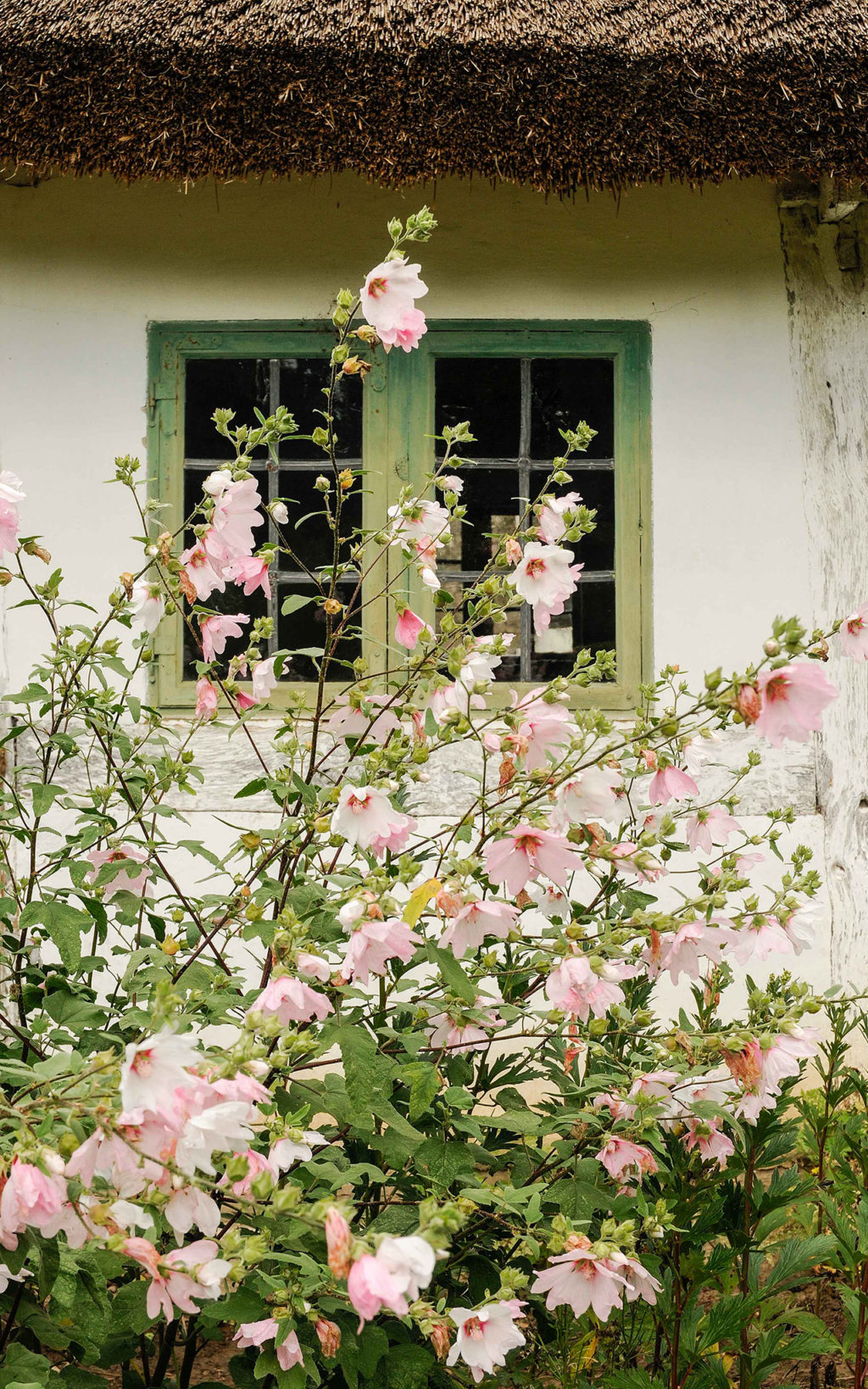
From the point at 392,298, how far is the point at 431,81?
5.44 ft

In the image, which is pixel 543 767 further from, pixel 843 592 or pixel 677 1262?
pixel 843 592

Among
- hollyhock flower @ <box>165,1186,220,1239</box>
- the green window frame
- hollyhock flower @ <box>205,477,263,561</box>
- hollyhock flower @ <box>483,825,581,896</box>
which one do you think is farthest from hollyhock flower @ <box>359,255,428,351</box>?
the green window frame

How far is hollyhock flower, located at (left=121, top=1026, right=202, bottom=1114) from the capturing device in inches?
30.3

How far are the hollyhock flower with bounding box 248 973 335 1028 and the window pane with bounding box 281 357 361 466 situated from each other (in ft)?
7.56

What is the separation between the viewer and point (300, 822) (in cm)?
134

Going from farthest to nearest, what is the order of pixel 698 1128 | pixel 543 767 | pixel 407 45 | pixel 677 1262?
pixel 407 45 → pixel 677 1262 → pixel 698 1128 → pixel 543 767

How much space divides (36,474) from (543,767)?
7.52 ft

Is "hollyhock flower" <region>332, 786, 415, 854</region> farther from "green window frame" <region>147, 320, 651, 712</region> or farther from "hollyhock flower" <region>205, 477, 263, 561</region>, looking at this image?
"green window frame" <region>147, 320, 651, 712</region>

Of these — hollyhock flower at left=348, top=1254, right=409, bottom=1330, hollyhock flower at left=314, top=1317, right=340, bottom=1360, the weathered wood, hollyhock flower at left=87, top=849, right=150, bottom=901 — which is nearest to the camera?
hollyhock flower at left=348, top=1254, right=409, bottom=1330

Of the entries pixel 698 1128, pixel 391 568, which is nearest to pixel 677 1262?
pixel 698 1128

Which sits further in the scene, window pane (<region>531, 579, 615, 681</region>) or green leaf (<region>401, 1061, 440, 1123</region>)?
window pane (<region>531, 579, 615, 681</region>)

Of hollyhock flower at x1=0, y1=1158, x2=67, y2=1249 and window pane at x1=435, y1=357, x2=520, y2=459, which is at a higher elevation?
window pane at x1=435, y1=357, x2=520, y2=459

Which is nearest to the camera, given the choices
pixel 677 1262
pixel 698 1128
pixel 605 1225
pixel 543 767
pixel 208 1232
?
pixel 208 1232

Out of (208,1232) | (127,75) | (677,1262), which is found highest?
(127,75)
